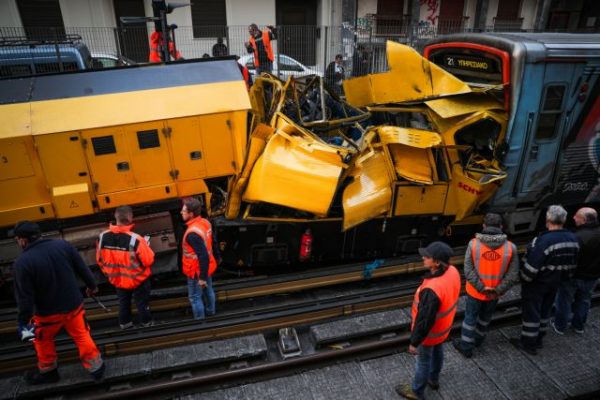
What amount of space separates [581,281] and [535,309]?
67 centimetres

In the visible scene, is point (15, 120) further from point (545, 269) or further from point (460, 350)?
point (545, 269)

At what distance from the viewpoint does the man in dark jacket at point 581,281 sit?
443 cm

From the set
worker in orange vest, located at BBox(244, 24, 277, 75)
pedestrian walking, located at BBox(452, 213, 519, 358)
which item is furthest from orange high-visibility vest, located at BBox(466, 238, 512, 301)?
worker in orange vest, located at BBox(244, 24, 277, 75)

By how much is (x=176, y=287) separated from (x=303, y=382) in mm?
2343

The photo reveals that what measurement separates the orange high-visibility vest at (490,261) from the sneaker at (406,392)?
124 centimetres

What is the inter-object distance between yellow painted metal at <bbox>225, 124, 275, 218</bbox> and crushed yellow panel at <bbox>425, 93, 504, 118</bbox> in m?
2.17

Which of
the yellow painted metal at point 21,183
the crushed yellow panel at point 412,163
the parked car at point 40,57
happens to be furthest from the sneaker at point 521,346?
the parked car at point 40,57

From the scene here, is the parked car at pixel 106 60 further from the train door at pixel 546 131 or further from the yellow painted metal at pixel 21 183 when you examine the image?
the train door at pixel 546 131

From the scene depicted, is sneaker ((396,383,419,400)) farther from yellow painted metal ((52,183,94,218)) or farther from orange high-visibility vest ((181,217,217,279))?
yellow painted metal ((52,183,94,218))

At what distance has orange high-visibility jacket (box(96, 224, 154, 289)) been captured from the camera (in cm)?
436

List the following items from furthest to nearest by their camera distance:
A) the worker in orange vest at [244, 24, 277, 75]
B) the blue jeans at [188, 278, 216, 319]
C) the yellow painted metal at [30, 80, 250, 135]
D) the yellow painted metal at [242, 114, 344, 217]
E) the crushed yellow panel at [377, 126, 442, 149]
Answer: the worker in orange vest at [244, 24, 277, 75]
the crushed yellow panel at [377, 126, 442, 149]
the yellow painted metal at [242, 114, 344, 217]
the blue jeans at [188, 278, 216, 319]
the yellow painted metal at [30, 80, 250, 135]

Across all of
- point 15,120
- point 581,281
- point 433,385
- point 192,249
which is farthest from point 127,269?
point 581,281

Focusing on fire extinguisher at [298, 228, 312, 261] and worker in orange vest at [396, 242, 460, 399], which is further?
fire extinguisher at [298, 228, 312, 261]

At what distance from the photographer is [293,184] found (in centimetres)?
511
